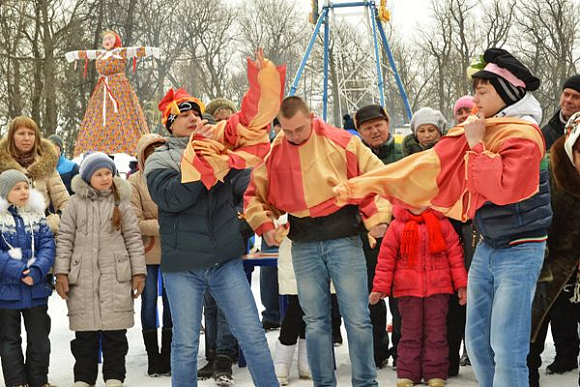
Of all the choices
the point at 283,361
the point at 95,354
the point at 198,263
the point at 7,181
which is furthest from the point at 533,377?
the point at 7,181

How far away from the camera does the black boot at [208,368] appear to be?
5617 mm

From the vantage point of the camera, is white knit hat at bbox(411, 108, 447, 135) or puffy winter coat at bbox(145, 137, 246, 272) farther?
white knit hat at bbox(411, 108, 447, 135)

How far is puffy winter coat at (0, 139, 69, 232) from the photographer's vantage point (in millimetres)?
5730

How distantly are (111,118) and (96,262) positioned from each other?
10105mm

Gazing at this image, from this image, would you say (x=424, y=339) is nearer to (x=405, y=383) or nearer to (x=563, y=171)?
(x=405, y=383)

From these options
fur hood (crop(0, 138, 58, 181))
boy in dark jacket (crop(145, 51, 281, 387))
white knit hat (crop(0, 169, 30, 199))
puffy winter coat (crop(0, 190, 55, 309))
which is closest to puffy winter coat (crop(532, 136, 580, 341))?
boy in dark jacket (crop(145, 51, 281, 387))

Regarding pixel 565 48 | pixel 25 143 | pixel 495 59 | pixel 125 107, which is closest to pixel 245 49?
pixel 565 48

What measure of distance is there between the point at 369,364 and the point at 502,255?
50.9 inches

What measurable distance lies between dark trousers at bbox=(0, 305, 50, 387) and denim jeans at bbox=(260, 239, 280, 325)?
2.39m

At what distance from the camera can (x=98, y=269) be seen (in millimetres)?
5352

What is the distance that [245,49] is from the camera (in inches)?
1356

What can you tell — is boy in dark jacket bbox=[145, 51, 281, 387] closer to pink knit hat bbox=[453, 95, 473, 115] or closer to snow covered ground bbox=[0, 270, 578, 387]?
snow covered ground bbox=[0, 270, 578, 387]

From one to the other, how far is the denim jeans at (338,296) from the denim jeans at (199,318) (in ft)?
1.15

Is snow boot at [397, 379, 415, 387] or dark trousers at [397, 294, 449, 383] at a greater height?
dark trousers at [397, 294, 449, 383]
